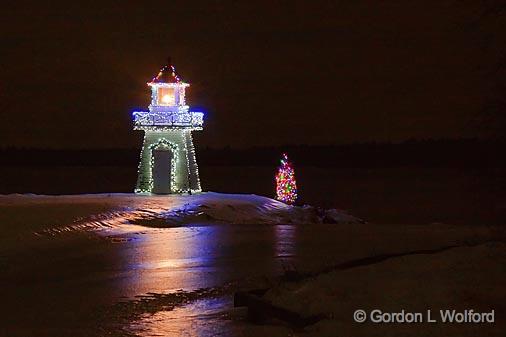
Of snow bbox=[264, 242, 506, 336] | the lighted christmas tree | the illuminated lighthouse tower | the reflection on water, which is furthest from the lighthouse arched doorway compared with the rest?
snow bbox=[264, 242, 506, 336]

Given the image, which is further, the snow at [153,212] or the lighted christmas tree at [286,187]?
the lighted christmas tree at [286,187]

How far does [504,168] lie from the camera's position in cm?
1003

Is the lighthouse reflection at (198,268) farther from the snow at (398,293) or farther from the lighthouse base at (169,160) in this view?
the lighthouse base at (169,160)

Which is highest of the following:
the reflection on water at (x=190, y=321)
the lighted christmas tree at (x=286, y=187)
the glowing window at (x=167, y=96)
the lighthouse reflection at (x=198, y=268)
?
the glowing window at (x=167, y=96)

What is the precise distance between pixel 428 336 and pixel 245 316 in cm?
273

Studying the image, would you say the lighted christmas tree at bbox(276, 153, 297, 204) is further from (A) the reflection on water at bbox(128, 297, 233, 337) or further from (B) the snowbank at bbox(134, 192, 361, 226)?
(A) the reflection on water at bbox(128, 297, 233, 337)

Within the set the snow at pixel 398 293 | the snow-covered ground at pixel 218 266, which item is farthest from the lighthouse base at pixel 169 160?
the snow at pixel 398 293

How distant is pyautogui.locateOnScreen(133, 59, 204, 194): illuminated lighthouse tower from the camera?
116 ft

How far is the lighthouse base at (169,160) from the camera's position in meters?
35.8

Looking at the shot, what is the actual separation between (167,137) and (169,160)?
1.11 meters

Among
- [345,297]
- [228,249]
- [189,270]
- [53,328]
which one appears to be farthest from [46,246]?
[345,297]

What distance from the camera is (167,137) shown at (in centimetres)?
3588

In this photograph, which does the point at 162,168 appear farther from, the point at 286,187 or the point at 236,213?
the point at 236,213

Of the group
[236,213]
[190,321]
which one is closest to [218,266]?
[190,321]
